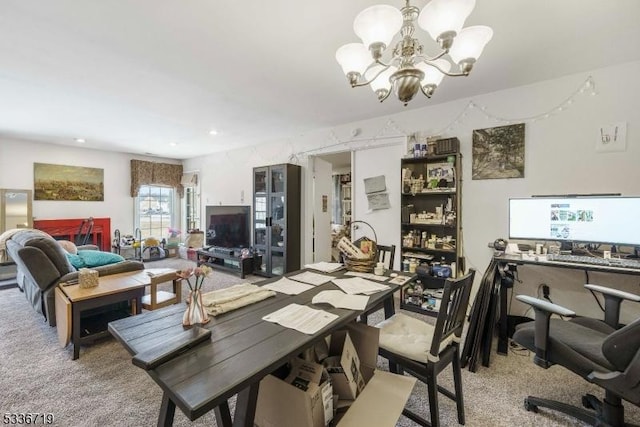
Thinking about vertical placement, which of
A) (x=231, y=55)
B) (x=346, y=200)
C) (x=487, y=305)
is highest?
(x=231, y=55)

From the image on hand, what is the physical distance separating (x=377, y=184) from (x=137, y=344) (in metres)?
3.18

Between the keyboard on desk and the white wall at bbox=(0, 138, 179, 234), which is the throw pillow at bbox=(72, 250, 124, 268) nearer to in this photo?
the white wall at bbox=(0, 138, 179, 234)

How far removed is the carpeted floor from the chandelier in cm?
197

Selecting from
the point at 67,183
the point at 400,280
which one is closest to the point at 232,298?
the point at 400,280

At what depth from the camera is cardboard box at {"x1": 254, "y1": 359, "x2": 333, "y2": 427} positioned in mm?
1119

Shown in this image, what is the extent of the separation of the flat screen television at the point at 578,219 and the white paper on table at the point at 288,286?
214 cm

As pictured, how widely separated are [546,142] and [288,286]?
2.83 meters

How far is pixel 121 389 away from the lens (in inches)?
73.0

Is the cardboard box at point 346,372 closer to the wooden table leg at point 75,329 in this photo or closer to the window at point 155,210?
the wooden table leg at point 75,329

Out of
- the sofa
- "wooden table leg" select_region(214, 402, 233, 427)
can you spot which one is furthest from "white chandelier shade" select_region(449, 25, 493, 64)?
the sofa

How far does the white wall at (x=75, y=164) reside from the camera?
15.7 ft

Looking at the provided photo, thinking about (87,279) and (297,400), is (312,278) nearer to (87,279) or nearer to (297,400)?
(297,400)

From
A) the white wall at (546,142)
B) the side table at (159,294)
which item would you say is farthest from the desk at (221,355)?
the white wall at (546,142)

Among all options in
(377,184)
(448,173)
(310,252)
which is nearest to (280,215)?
(310,252)
